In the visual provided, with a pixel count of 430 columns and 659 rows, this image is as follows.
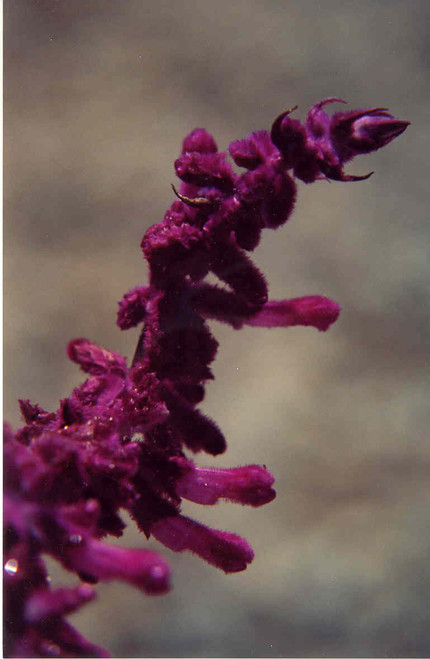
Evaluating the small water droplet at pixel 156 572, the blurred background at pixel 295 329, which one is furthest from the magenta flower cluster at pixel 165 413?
the blurred background at pixel 295 329

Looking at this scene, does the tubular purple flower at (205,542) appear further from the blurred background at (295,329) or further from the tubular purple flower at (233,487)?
the blurred background at (295,329)

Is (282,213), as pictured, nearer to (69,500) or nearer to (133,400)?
(133,400)

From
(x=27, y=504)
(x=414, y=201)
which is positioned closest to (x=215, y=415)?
(x=414, y=201)

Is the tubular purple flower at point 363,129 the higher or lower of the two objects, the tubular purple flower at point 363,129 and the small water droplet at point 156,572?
the higher

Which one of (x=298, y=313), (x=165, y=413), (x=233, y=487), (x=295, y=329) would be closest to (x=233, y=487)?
(x=233, y=487)

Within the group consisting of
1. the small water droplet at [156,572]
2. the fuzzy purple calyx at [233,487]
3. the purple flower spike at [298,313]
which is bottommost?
the small water droplet at [156,572]

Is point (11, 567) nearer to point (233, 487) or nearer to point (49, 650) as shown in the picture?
point (49, 650)

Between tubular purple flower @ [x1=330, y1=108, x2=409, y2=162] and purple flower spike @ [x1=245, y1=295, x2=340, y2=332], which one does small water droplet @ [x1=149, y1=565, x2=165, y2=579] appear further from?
tubular purple flower @ [x1=330, y1=108, x2=409, y2=162]

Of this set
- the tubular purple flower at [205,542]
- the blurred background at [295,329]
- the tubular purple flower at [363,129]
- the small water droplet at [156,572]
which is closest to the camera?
the small water droplet at [156,572]
